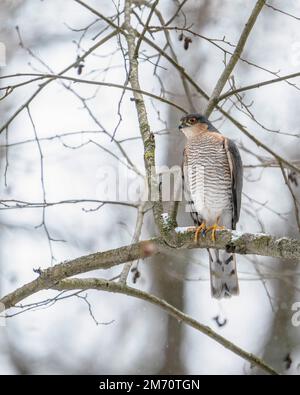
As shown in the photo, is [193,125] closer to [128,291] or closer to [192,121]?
[192,121]

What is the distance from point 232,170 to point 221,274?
88cm

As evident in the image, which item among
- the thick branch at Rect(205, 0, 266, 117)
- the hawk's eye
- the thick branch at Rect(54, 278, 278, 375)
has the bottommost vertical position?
the thick branch at Rect(54, 278, 278, 375)

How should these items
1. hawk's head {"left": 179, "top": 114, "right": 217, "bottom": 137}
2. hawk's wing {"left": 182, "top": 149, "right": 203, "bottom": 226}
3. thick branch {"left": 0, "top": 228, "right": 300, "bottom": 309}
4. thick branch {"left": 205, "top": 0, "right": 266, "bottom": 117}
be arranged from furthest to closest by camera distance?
hawk's wing {"left": 182, "top": 149, "right": 203, "bottom": 226} < hawk's head {"left": 179, "top": 114, "right": 217, "bottom": 137} < thick branch {"left": 205, "top": 0, "right": 266, "bottom": 117} < thick branch {"left": 0, "top": 228, "right": 300, "bottom": 309}

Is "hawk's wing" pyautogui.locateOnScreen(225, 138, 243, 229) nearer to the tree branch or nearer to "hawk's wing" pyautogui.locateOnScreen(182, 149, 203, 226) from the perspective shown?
"hawk's wing" pyautogui.locateOnScreen(182, 149, 203, 226)

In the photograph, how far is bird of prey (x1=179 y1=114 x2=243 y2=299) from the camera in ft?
18.9

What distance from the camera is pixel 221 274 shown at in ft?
19.0

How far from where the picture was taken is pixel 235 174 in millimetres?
5754

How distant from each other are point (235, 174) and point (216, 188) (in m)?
0.22

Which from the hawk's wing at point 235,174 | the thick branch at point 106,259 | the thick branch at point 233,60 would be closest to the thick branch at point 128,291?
the thick branch at point 106,259

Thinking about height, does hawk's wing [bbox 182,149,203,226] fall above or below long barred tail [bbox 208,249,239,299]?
above

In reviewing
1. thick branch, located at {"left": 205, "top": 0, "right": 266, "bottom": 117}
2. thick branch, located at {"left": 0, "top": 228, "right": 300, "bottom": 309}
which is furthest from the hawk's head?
thick branch, located at {"left": 0, "top": 228, "right": 300, "bottom": 309}

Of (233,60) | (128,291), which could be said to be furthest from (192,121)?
(128,291)

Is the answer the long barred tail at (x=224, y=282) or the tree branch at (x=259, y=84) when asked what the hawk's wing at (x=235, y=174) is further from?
the tree branch at (x=259, y=84)
